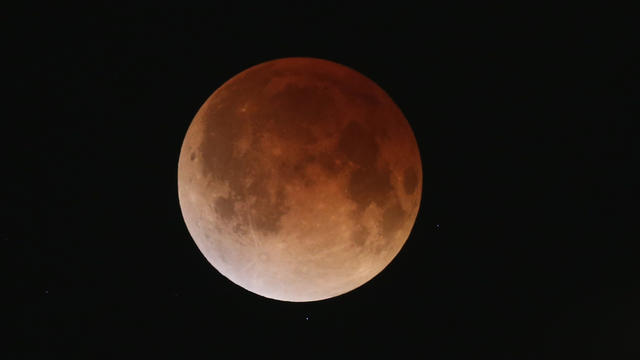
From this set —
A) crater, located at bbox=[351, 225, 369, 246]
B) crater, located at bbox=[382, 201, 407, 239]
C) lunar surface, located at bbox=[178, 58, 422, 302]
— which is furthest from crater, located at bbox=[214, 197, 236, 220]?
crater, located at bbox=[382, 201, 407, 239]

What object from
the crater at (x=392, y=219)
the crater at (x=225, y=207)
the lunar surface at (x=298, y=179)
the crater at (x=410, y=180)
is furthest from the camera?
the crater at (x=410, y=180)

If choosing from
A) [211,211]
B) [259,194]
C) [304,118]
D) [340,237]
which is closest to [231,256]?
[211,211]

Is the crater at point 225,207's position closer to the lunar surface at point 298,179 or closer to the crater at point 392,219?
the lunar surface at point 298,179

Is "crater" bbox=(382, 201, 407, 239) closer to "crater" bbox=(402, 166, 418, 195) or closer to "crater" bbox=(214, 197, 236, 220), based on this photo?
"crater" bbox=(402, 166, 418, 195)

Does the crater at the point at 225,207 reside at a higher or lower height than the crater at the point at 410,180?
lower

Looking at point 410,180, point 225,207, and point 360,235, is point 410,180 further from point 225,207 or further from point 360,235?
point 225,207

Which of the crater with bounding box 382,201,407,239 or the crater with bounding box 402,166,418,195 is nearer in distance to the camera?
the crater with bounding box 382,201,407,239

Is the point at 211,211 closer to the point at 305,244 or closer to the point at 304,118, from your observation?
the point at 305,244

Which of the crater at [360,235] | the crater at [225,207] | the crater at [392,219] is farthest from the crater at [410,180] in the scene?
the crater at [225,207]

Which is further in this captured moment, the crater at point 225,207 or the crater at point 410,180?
the crater at point 410,180
